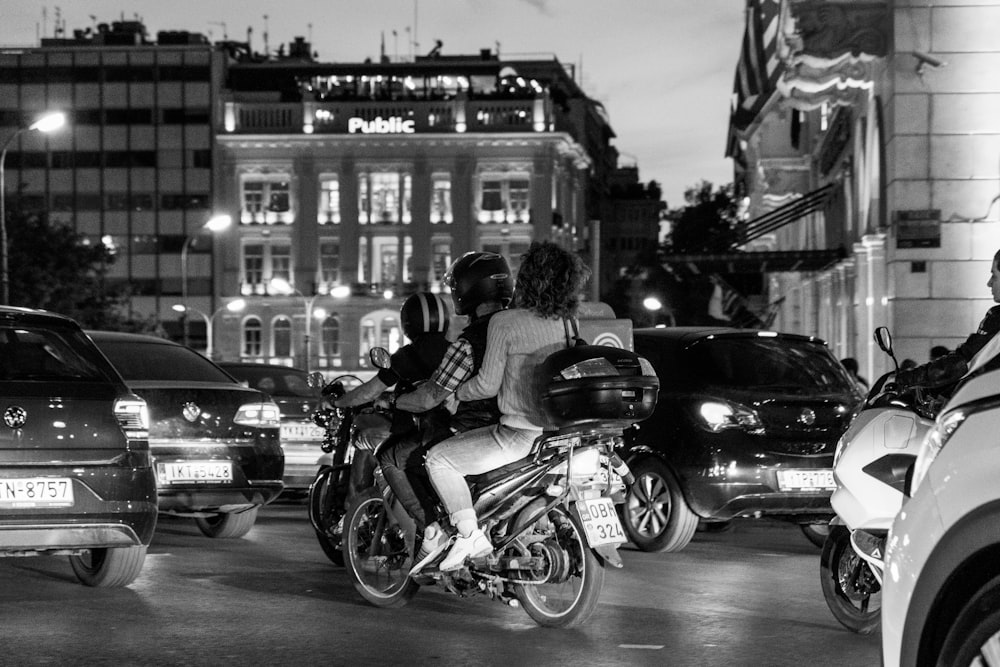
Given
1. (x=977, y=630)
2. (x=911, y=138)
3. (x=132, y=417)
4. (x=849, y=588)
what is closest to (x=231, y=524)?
(x=132, y=417)

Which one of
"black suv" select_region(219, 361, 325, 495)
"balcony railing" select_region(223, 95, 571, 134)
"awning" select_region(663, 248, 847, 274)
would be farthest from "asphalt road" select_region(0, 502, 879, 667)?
"balcony railing" select_region(223, 95, 571, 134)

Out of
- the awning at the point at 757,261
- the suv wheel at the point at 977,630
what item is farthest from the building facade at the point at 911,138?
the suv wheel at the point at 977,630

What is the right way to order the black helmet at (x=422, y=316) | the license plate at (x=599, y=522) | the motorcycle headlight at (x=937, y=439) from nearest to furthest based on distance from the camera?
the motorcycle headlight at (x=937, y=439) < the license plate at (x=599, y=522) < the black helmet at (x=422, y=316)

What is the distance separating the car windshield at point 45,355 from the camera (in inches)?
342

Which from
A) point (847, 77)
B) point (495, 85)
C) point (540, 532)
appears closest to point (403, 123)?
point (495, 85)

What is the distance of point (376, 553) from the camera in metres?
8.58

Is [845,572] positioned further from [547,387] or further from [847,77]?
[847,77]

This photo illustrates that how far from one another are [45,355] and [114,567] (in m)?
1.25

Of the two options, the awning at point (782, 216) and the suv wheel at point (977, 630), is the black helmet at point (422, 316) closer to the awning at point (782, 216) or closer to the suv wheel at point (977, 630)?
the suv wheel at point (977, 630)

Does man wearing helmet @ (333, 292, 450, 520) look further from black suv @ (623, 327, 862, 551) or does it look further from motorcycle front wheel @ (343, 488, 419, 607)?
black suv @ (623, 327, 862, 551)

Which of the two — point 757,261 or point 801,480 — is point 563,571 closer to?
point 801,480

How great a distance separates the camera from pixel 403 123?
289 ft

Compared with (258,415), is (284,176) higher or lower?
higher

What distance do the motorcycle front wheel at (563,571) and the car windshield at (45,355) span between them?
8.71 ft
